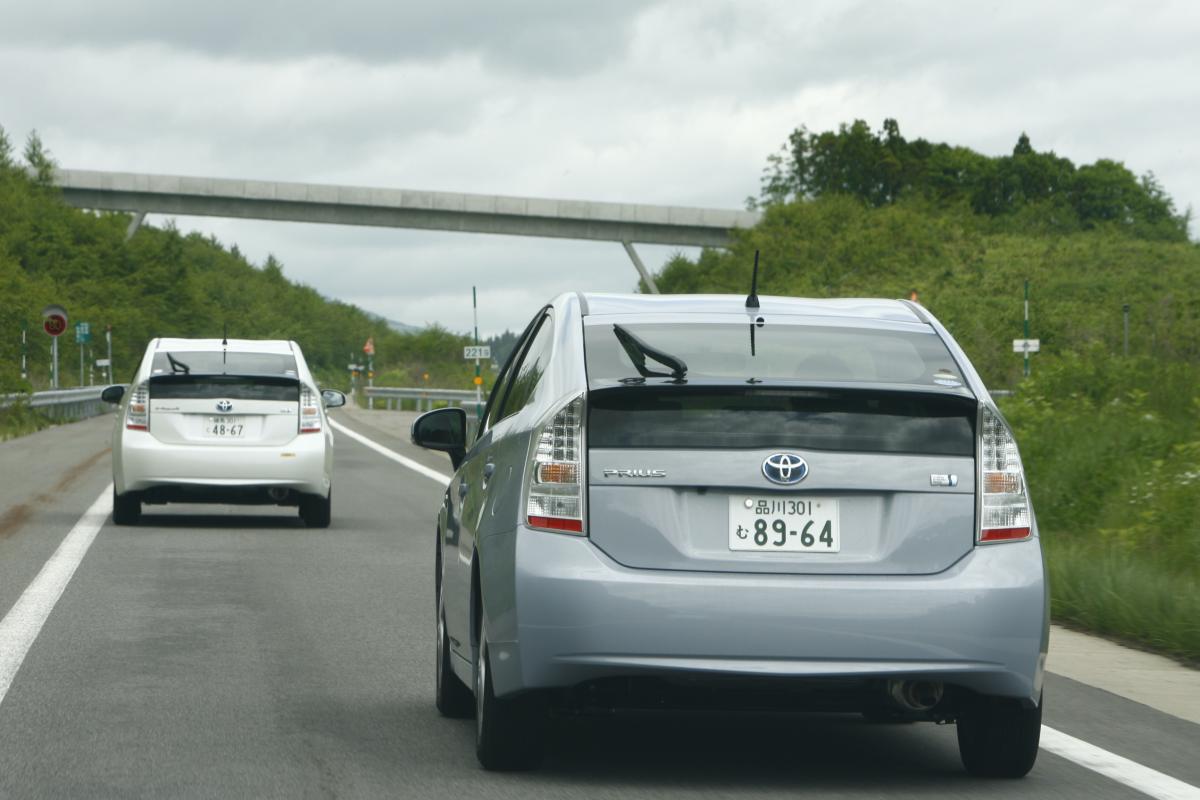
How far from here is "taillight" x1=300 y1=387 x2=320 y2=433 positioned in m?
17.3

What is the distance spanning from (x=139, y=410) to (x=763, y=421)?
470 inches

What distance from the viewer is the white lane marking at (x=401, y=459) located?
24703 millimetres

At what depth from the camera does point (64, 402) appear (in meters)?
45.7

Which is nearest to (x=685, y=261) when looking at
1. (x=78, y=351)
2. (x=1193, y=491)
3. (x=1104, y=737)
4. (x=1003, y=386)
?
(x=78, y=351)

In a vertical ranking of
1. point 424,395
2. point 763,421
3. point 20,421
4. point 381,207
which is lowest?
point 424,395

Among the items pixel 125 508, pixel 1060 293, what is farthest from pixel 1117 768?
pixel 1060 293

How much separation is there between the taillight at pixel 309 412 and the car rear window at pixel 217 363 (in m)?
0.22

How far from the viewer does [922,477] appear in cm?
584

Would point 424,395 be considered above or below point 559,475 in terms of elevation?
below

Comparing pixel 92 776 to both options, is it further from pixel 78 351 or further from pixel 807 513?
pixel 78 351

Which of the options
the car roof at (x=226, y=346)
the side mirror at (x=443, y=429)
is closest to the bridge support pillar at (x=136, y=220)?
the car roof at (x=226, y=346)

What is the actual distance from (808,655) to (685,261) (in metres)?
98.4

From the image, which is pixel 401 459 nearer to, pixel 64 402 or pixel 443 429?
pixel 64 402

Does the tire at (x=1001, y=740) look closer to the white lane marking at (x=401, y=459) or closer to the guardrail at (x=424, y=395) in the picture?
the white lane marking at (x=401, y=459)
